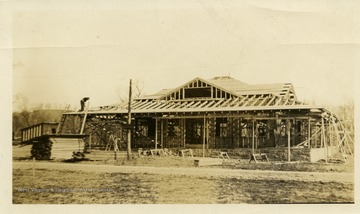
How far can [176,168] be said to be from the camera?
7.39m

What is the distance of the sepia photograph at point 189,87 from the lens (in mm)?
7172

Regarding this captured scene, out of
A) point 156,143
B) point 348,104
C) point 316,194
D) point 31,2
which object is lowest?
point 316,194

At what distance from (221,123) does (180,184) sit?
3.53ft

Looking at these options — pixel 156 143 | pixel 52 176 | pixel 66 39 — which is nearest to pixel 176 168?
pixel 156 143

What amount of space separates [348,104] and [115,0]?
11.2 feet

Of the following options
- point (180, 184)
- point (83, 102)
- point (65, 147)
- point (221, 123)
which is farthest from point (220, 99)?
point (65, 147)

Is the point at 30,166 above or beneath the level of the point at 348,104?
beneath

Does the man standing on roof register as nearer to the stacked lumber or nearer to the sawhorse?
the stacked lumber

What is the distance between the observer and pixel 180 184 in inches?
288

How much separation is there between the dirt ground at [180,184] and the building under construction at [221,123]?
0.84 feet

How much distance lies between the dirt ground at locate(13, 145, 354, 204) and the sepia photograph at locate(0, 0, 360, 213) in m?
0.01

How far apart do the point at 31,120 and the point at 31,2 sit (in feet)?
5.20

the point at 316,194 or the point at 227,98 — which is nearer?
the point at 316,194

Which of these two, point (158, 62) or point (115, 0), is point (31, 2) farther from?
point (158, 62)
